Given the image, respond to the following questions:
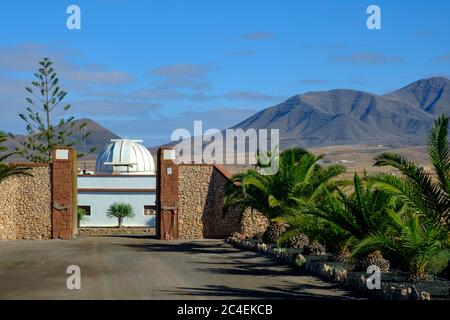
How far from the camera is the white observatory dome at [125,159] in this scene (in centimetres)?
5155

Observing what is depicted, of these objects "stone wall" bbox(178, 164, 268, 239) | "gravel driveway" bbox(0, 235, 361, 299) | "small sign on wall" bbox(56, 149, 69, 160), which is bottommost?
"gravel driveway" bbox(0, 235, 361, 299)

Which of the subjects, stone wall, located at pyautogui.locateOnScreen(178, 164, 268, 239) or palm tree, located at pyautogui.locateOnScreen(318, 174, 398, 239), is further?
stone wall, located at pyautogui.locateOnScreen(178, 164, 268, 239)

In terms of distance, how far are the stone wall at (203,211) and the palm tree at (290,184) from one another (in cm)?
551

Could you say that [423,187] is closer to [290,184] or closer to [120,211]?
[290,184]

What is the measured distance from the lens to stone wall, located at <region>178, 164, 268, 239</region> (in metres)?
31.6

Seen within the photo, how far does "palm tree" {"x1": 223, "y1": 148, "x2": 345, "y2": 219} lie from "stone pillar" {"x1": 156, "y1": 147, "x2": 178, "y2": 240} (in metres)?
5.82

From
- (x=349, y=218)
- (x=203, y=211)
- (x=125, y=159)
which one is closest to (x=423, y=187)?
(x=349, y=218)

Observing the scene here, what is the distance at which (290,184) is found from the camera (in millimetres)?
23219

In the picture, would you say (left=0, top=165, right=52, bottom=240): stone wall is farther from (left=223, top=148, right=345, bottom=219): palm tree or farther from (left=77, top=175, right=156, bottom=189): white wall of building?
(left=77, top=175, right=156, bottom=189): white wall of building

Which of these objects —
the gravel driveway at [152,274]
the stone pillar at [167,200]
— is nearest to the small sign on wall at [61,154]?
the stone pillar at [167,200]

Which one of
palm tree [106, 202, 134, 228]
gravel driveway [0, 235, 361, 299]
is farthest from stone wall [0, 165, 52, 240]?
palm tree [106, 202, 134, 228]

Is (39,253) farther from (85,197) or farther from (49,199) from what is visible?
(85,197)

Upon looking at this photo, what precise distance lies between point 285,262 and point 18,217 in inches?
576
